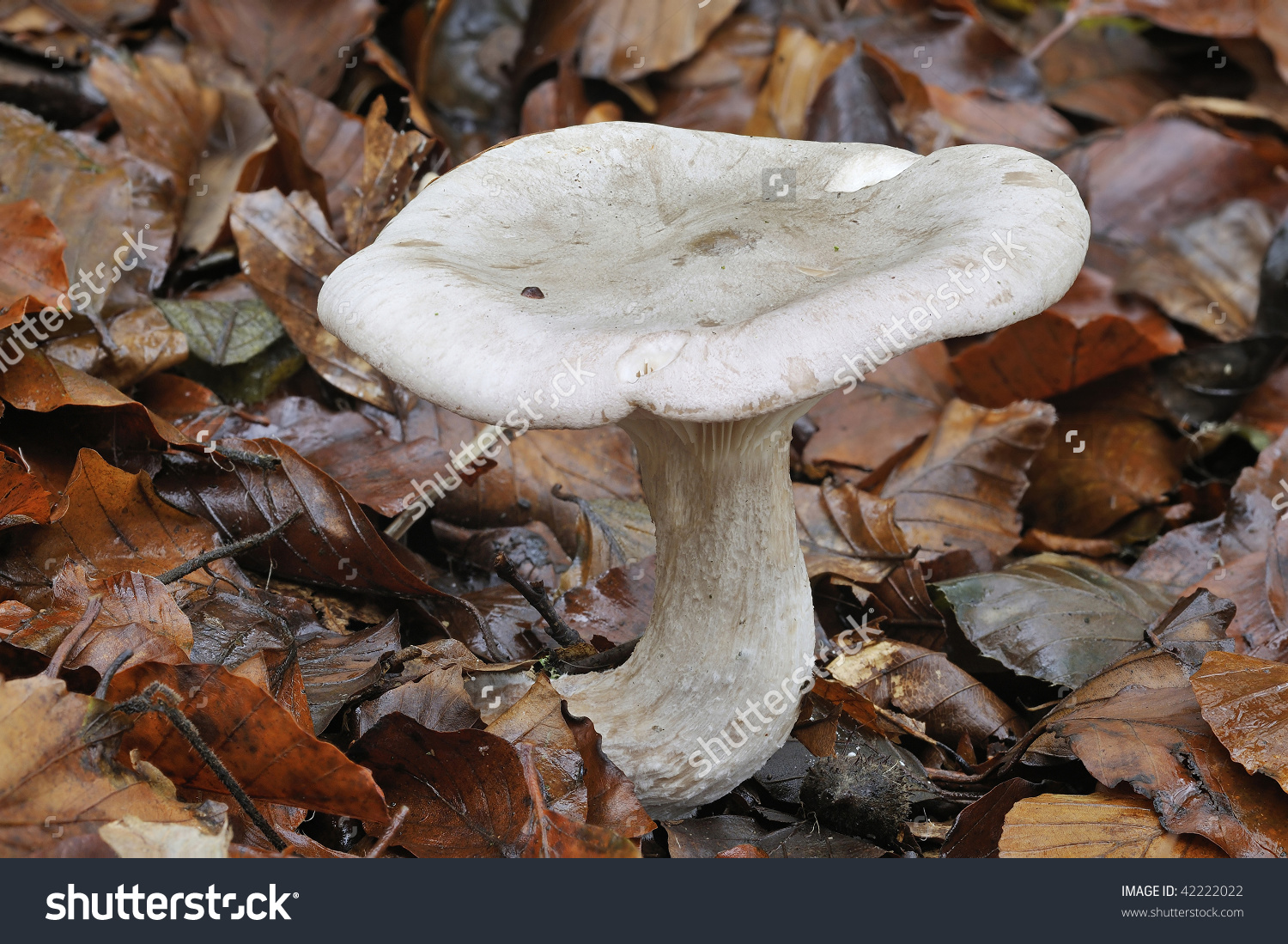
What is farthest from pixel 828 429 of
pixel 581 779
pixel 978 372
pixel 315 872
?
pixel 315 872

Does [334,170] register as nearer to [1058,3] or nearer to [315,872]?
[315,872]

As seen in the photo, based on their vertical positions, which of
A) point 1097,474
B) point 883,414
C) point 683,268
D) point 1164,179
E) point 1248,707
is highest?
point 683,268

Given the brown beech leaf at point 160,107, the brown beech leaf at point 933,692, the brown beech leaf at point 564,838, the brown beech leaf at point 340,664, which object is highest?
the brown beech leaf at point 160,107

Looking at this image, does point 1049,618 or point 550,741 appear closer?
point 550,741

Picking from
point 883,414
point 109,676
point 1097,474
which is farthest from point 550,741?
point 1097,474

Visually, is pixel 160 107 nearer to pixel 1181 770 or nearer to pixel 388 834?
pixel 388 834

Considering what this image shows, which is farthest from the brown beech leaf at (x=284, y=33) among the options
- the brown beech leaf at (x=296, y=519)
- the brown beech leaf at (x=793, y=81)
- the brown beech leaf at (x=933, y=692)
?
the brown beech leaf at (x=933, y=692)

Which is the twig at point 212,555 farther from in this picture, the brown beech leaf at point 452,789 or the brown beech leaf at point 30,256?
the brown beech leaf at point 30,256
